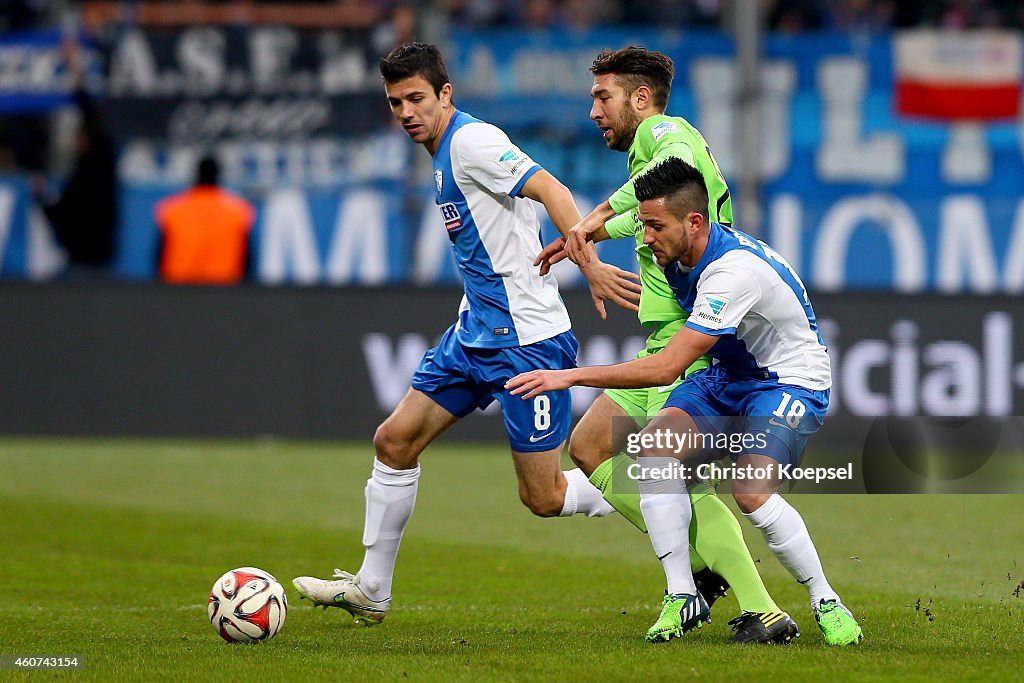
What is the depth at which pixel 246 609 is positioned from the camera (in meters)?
5.77

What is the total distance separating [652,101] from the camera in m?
6.31

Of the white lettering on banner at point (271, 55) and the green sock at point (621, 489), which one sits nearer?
the green sock at point (621, 489)

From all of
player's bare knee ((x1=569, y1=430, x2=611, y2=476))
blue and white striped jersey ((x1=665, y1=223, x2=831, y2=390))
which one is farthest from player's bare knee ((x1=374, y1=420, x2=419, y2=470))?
blue and white striped jersey ((x1=665, y1=223, x2=831, y2=390))

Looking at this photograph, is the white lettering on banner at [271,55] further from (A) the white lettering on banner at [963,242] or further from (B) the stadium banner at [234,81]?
(A) the white lettering on banner at [963,242]

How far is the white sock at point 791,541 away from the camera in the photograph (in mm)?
5488

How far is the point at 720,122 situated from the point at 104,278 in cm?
582

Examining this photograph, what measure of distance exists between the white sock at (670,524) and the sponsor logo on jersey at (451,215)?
126 centimetres

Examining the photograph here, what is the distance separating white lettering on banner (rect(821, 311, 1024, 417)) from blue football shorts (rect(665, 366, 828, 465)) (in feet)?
22.4

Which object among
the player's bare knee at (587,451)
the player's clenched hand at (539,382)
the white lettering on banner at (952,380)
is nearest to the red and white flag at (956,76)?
the white lettering on banner at (952,380)

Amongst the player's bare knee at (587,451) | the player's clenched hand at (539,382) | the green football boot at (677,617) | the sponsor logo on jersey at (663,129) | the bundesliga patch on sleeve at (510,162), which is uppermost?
the sponsor logo on jersey at (663,129)

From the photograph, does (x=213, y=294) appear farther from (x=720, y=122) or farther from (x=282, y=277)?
(x=720, y=122)

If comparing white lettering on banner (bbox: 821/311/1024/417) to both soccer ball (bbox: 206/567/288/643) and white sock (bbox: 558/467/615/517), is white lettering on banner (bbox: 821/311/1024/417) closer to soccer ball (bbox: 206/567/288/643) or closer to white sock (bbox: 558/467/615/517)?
white sock (bbox: 558/467/615/517)

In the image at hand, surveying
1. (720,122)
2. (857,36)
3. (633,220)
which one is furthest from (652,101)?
(857,36)

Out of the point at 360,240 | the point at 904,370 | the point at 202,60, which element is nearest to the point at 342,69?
the point at 202,60
